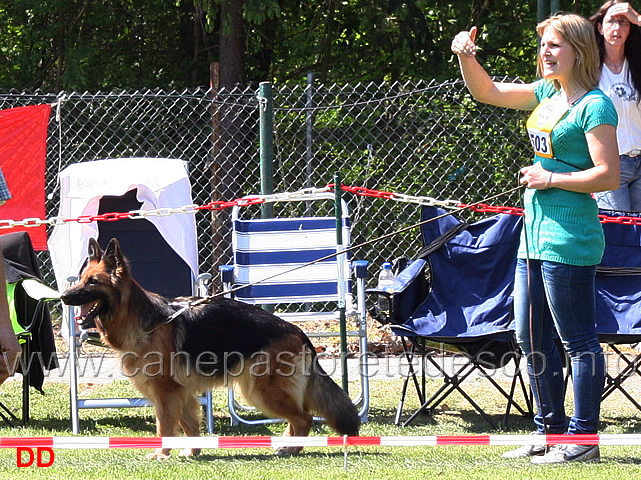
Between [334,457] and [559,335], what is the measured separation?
4.24 feet

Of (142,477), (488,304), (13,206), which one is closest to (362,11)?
(13,206)

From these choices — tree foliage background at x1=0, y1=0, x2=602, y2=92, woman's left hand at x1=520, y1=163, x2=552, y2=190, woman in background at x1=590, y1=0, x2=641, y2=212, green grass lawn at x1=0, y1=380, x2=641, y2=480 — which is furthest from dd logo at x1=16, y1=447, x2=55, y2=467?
tree foliage background at x1=0, y1=0, x2=602, y2=92

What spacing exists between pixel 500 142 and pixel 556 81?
409 centimetres

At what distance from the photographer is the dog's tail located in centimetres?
487

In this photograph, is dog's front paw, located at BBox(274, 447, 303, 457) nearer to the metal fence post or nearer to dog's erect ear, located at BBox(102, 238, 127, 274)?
dog's erect ear, located at BBox(102, 238, 127, 274)

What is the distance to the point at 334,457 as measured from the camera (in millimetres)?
4547

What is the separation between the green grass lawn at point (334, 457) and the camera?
13.1 ft

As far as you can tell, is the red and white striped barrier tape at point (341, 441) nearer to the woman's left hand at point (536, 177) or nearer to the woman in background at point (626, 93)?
the woman's left hand at point (536, 177)

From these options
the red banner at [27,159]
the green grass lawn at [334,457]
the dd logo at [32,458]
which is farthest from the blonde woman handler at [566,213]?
the red banner at [27,159]

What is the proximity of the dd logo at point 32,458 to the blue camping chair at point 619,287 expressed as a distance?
320cm

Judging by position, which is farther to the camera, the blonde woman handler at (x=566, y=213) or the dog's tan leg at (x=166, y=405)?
the dog's tan leg at (x=166, y=405)

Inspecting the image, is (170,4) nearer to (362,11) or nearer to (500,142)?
(362,11)

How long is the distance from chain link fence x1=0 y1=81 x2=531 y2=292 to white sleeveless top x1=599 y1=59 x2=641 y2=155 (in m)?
1.97

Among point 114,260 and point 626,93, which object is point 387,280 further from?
point 626,93
